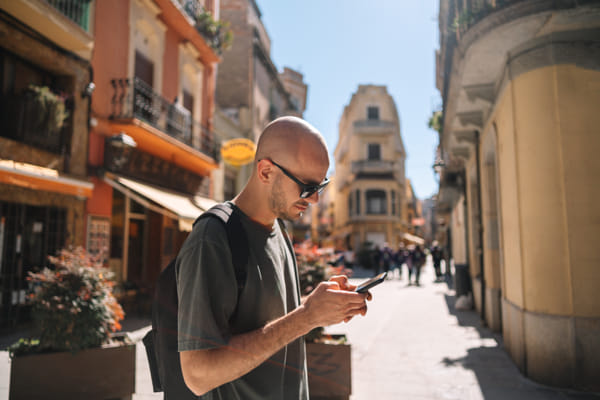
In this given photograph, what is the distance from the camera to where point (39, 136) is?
7.66 metres

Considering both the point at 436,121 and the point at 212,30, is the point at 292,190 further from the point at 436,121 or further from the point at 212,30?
the point at 436,121

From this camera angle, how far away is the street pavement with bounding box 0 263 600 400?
4488 millimetres

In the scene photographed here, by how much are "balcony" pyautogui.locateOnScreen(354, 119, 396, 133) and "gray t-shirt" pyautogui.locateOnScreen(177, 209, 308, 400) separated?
39.4m

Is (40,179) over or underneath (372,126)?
underneath

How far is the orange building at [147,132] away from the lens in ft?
30.6

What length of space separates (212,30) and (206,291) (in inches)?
588

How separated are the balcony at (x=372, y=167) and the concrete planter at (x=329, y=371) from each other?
3667cm

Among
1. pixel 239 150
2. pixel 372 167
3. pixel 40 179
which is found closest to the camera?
pixel 40 179

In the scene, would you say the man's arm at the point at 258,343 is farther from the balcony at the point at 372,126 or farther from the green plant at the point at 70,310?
the balcony at the point at 372,126

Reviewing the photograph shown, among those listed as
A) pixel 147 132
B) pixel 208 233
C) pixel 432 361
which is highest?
pixel 147 132

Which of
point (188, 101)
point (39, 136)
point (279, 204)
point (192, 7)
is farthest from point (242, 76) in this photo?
point (279, 204)

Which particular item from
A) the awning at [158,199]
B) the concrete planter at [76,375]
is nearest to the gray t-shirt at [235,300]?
the concrete planter at [76,375]

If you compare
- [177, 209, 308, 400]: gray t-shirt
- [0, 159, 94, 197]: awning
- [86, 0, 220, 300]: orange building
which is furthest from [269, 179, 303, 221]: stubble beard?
[86, 0, 220, 300]: orange building

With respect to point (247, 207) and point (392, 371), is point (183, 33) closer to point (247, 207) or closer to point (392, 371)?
point (392, 371)
